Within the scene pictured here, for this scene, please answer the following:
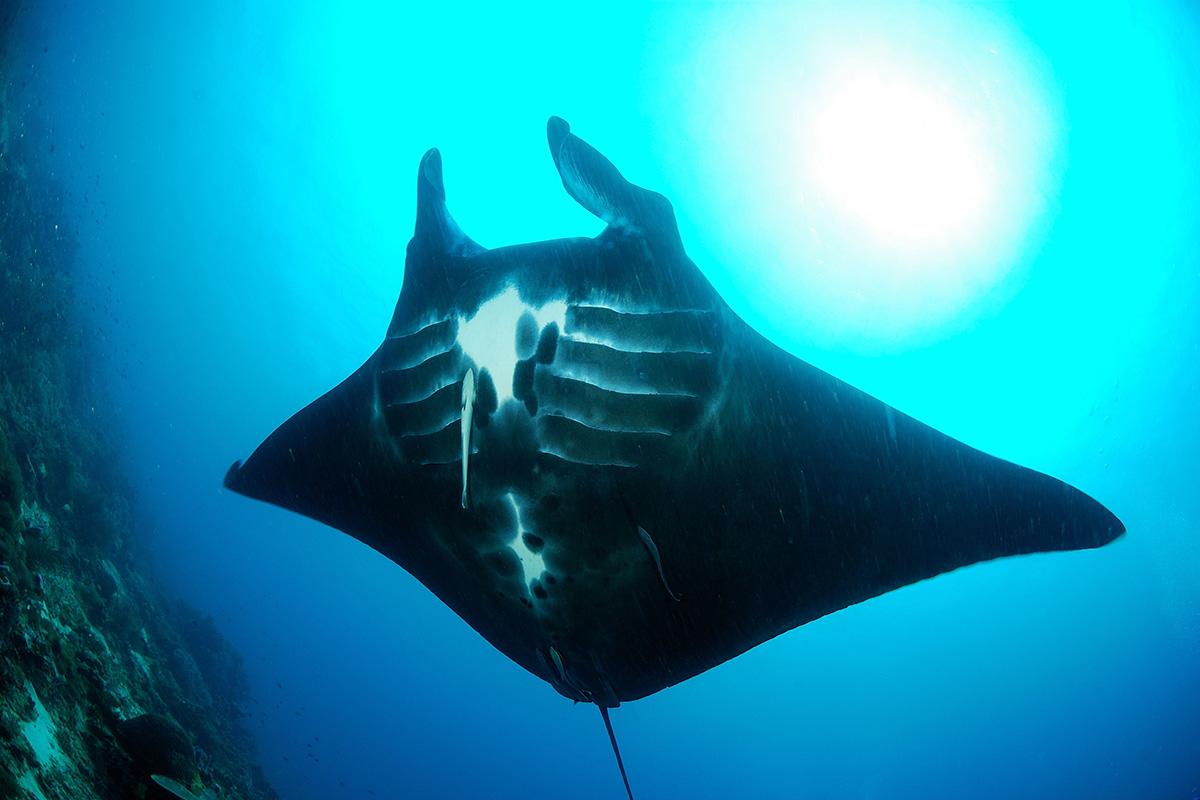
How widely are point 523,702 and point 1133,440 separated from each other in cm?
4921

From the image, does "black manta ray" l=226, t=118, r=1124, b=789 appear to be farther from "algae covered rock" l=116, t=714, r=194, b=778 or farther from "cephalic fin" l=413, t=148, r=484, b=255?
"algae covered rock" l=116, t=714, r=194, b=778

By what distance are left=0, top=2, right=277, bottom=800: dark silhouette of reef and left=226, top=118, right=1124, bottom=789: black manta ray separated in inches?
139

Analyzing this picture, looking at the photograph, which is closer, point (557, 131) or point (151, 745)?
point (557, 131)

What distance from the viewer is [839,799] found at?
58781 mm

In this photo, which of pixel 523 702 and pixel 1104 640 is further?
pixel 523 702

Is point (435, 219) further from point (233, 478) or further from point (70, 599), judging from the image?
point (70, 599)

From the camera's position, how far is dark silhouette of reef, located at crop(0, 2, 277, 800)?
499 centimetres

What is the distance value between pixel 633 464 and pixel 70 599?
1114 cm

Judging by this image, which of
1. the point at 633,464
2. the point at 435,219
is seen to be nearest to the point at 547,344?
the point at 633,464

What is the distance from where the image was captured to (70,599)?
9219 millimetres

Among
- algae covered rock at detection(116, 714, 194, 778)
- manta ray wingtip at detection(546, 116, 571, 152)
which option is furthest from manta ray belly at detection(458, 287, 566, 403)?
algae covered rock at detection(116, 714, 194, 778)

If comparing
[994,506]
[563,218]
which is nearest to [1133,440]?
[563,218]

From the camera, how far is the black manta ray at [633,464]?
6.69ft

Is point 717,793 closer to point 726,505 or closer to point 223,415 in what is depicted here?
point 223,415
